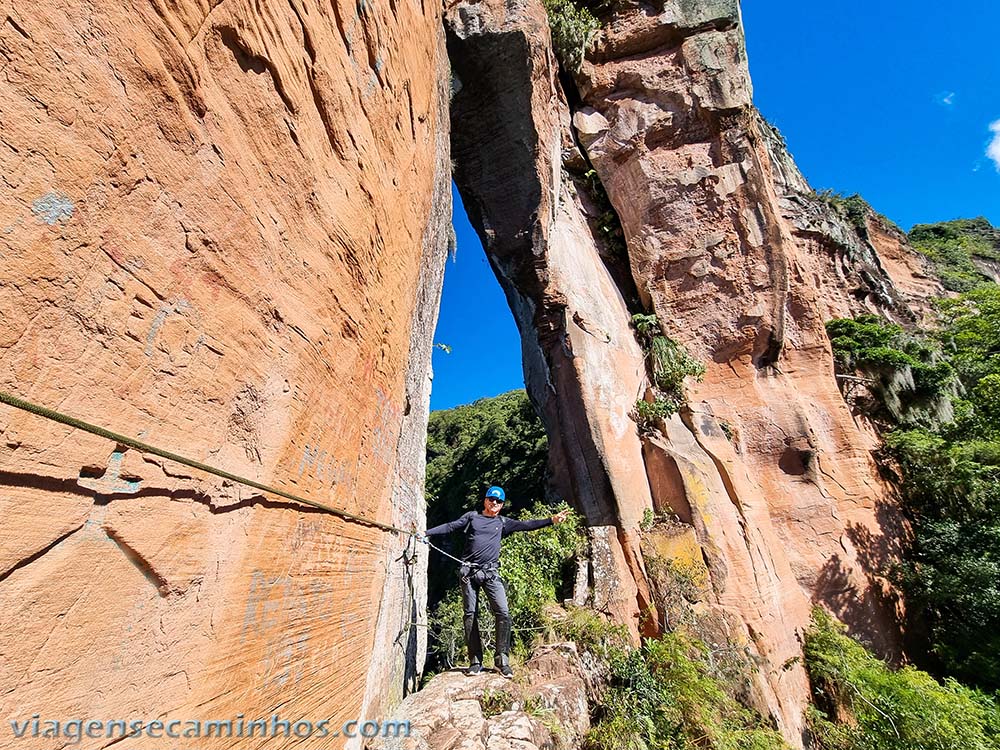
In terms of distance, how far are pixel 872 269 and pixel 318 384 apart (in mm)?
20340

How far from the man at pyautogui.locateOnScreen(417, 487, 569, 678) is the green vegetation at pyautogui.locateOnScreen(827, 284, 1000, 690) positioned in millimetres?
9164

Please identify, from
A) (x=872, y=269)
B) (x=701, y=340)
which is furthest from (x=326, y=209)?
(x=872, y=269)

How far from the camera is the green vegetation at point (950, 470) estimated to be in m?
8.30

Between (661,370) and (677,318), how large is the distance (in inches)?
81.0

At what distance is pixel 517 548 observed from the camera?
7383mm

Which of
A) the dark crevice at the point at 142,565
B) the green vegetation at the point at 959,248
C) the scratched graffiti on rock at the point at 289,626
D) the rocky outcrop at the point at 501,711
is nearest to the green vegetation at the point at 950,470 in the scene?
the rocky outcrop at the point at 501,711

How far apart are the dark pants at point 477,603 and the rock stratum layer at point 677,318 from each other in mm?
2803

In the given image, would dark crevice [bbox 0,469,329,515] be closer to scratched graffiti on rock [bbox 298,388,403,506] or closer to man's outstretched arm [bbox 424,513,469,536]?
scratched graffiti on rock [bbox 298,388,403,506]

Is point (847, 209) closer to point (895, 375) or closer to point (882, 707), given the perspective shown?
point (895, 375)

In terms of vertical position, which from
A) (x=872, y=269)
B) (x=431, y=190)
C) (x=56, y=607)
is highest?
(x=872, y=269)

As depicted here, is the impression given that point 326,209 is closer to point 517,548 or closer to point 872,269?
point 517,548

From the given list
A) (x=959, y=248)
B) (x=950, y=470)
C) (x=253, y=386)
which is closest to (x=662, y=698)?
(x=253, y=386)

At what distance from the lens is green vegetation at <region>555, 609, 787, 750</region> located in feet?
16.1

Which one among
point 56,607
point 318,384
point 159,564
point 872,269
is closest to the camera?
point 56,607
